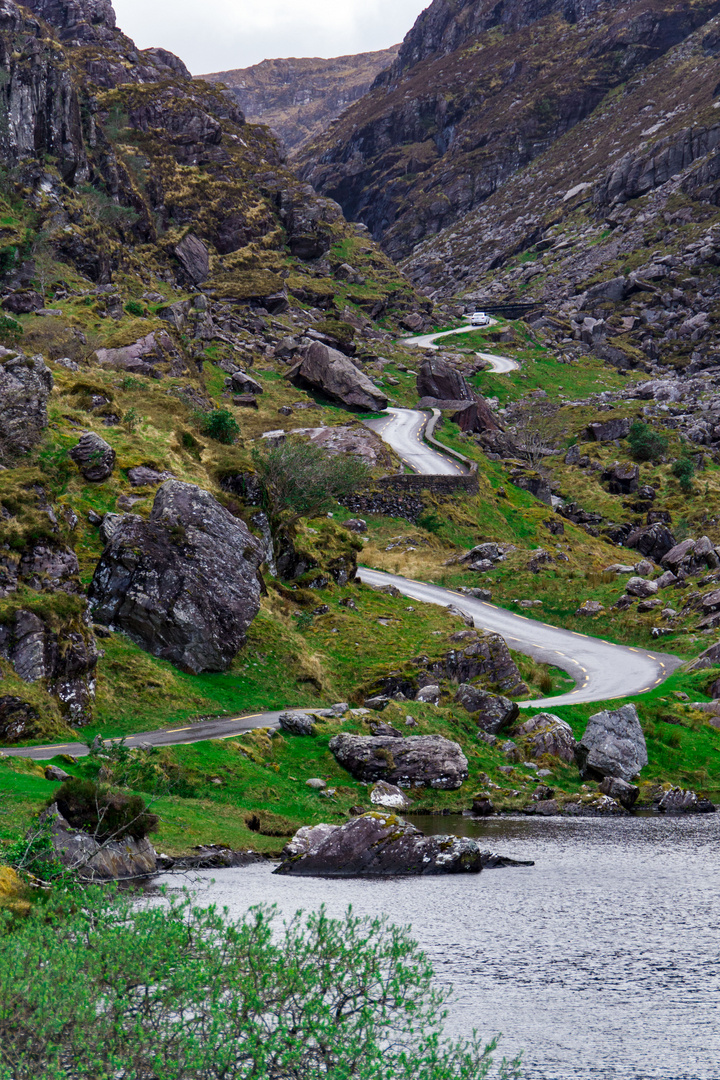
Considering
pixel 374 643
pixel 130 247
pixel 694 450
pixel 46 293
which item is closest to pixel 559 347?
pixel 694 450

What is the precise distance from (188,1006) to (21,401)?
39.9 meters

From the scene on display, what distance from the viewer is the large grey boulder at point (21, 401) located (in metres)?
43.8

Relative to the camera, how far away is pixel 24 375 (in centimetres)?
4462

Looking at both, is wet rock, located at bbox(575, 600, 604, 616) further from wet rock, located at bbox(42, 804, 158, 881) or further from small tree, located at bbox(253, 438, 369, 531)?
wet rock, located at bbox(42, 804, 158, 881)

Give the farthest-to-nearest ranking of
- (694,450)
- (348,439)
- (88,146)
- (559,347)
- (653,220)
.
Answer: (653,220) < (559,347) < (88,146) < (694,450) < (348,439)

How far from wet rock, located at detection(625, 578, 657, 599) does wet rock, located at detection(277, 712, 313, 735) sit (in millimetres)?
38907

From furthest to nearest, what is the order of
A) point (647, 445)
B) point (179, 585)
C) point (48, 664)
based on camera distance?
point (647, 445) < point (179, 585) < point (48, 664)

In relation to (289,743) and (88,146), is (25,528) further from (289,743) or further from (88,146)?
(88,146)

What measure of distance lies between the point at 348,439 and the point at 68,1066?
7946 centimetres

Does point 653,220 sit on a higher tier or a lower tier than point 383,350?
higher

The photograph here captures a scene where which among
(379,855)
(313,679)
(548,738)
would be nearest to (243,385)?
(313,679)

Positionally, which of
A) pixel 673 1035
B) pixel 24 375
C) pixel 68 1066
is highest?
pixel 24 375

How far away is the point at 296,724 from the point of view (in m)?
37.0

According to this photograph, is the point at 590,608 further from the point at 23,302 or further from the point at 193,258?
the point at 193,258
